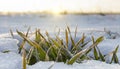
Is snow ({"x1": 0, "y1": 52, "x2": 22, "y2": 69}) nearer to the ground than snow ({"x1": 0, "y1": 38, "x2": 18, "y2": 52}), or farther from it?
farther from it

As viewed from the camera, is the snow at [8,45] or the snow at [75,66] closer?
the snow at [75,66]

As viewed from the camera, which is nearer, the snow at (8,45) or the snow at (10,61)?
the snow at (10,61)

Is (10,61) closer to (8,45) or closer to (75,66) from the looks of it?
(75,66)

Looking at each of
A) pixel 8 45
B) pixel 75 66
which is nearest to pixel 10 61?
pixel 75 66

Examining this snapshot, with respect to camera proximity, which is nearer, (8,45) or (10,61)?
(10,61)

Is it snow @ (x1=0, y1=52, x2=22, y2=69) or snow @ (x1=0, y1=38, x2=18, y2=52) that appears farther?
snow @ (x1=0, y1=38, x2=18, y2=52)

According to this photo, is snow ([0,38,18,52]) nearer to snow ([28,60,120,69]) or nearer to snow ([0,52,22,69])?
snow ([0,52,22,69])


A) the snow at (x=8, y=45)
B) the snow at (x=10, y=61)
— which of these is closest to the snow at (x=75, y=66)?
the snow at (x=10, y=61)

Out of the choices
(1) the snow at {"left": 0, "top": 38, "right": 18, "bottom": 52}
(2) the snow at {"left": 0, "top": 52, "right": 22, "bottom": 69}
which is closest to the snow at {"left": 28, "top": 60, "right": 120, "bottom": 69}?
(2) the snow at {"left": 0, "top": 52, "right": 22, "bottom": 69}

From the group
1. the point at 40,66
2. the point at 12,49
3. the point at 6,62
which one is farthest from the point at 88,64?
the point at 12,49

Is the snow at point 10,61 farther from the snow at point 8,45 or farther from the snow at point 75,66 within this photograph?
the snow at point 8,45

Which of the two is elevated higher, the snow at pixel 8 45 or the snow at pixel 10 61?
the snow at pixel 10 61
